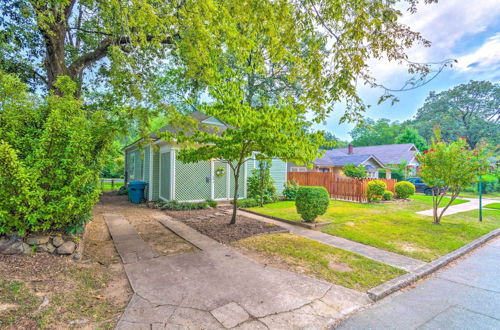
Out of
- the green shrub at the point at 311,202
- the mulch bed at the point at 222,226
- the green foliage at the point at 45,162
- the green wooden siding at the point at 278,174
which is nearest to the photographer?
the green foliage at the point at 45,162

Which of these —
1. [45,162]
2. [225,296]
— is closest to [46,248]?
[45,162]

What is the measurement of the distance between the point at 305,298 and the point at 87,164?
431cm

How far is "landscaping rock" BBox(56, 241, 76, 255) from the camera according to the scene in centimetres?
400

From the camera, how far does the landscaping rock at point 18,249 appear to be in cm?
368

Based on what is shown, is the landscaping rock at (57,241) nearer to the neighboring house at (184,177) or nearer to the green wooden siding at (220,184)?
the neighboring house at (184,177)

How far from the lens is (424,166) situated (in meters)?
7.59

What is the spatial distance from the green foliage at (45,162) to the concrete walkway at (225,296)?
1.40 meters

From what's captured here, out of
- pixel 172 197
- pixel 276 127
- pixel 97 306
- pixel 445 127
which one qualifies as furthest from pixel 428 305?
pixel 445 127

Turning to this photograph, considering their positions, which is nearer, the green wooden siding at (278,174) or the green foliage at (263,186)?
the green foliage at (263,186)

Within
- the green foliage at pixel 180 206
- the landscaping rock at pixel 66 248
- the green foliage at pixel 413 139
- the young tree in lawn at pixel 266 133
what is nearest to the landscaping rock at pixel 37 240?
the landscaping rock at pixel 66 248

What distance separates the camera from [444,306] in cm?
301

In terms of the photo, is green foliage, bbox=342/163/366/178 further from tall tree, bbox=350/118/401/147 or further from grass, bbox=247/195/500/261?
tall tree, bbox=350/118/401/147

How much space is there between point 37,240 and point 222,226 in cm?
391

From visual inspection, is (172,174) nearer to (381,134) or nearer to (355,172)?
(355,172)
